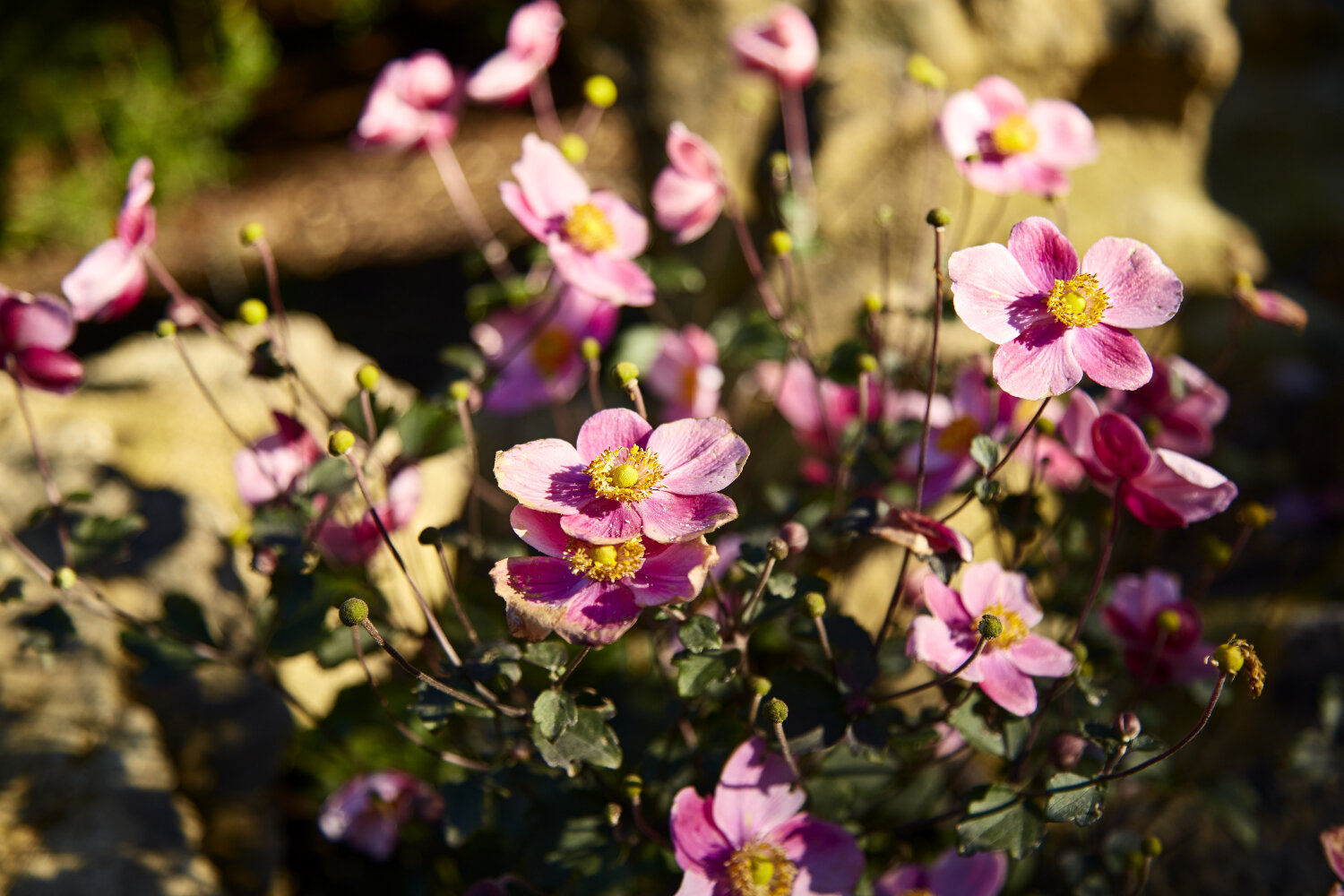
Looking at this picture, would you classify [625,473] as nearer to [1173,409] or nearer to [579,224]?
[579,224]

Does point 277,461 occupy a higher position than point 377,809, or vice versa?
point 277,461

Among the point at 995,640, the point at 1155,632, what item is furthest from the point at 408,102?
the point at 1155,632

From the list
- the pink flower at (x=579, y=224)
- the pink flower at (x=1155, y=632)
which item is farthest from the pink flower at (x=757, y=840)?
the pink flower at (x=579, y=224)

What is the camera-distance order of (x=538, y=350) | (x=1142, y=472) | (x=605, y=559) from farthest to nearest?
(x=538, y=350), (x=1142, y=472), (x=605, y=559)

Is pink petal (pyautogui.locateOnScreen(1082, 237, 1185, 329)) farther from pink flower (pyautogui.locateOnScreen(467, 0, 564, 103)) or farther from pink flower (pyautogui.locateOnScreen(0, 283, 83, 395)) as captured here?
pink flower (pyautogui.locateOnScreen(0, 283, 83, 395))

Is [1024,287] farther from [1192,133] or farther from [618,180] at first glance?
[618,180]

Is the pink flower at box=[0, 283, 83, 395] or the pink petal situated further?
the pink flower at box=[0, 283, 83, 395]

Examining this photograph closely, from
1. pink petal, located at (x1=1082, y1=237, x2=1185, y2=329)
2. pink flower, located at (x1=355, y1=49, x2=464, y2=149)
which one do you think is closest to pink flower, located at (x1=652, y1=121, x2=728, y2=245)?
pink flower, located at (x1=355, y1=49, x2=464, y2=149)
